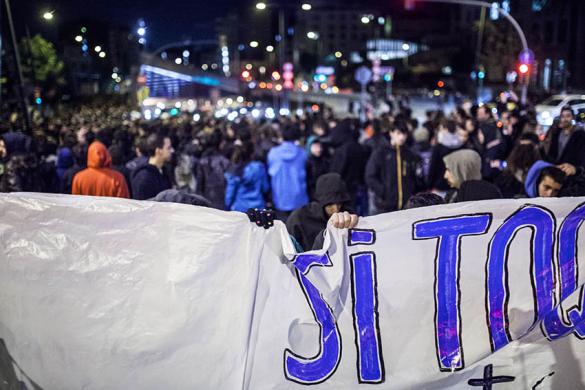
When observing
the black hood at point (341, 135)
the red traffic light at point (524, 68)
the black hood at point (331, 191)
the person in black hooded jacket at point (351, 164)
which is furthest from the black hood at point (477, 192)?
the red traffic light at point (524, 68)

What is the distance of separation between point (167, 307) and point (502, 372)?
1918mm

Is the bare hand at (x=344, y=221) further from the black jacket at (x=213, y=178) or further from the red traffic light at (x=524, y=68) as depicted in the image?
the red traffic light at (x=524, y=68)

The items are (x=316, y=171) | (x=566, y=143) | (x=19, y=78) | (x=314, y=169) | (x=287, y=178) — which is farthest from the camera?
(x=19, y=78)

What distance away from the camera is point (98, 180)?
6855 mm

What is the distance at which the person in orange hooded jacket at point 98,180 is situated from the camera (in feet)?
22.3

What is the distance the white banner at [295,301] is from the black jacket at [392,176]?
4313mm

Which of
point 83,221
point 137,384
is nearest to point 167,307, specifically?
point 137,384

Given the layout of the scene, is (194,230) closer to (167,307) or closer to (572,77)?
(167,307)

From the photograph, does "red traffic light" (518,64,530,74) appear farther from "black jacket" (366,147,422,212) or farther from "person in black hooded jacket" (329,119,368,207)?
"black jacket" (366,147,422,212)

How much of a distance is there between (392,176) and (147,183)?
3.14 metres

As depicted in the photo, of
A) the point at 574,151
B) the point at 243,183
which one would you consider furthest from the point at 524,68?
A: the point at 243,183

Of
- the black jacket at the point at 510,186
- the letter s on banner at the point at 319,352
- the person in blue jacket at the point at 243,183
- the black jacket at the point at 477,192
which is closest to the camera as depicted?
the letter s on banner at the point at 319,352

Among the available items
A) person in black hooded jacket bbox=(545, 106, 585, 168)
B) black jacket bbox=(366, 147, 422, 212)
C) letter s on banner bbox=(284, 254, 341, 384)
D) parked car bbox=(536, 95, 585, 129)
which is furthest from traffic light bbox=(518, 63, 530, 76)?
letter s on banner bbox=(284, 254, 341, 384)

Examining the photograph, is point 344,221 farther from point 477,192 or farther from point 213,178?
point 213,178
